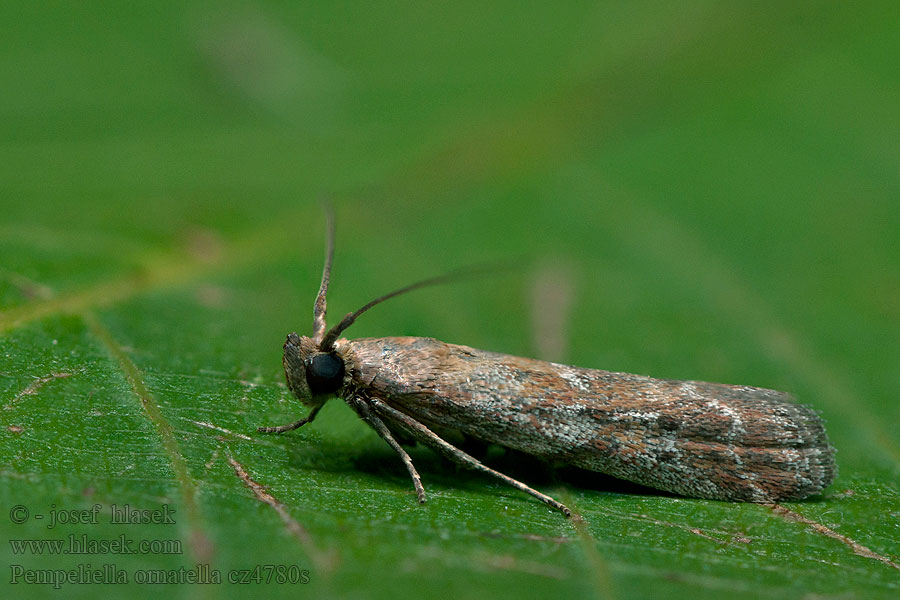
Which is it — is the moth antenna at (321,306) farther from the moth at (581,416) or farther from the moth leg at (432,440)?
the moth leg at (432,440)

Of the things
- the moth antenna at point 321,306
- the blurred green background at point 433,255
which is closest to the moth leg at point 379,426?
the blurred green background at point 433,255

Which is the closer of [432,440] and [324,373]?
[324,373]

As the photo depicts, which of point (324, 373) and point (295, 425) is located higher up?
point (324, 373)

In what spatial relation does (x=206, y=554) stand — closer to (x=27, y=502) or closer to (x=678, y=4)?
(x=27, y=502)

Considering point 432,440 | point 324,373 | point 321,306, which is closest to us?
point 324,373

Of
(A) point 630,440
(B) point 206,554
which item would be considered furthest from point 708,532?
(B) point 206,554

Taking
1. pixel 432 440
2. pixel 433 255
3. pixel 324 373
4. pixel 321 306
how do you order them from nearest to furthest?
pixel 324 373 < pixel 432 440 < pixel 321 306 < pixel 433 255

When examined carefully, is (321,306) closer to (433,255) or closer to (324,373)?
(324,373)

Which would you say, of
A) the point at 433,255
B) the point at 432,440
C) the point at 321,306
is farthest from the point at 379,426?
the point at 433,255
